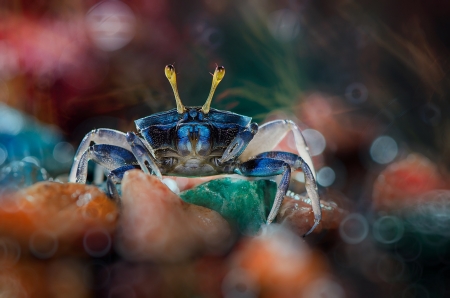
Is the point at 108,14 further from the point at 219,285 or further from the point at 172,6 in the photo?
the point at 219,285

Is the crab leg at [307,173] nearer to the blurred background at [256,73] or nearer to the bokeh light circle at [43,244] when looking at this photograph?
the blurred background at [256,73]

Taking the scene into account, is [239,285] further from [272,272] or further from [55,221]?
[55,221]

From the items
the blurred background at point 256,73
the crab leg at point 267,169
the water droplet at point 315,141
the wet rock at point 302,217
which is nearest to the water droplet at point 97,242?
the wet rock at point 302,217

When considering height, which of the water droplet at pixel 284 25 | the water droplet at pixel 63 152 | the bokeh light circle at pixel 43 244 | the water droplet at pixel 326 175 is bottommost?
the water droplet at pixel 326 175

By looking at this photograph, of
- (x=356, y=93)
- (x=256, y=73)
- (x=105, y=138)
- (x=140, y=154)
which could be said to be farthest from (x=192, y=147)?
(x=356, y=93)

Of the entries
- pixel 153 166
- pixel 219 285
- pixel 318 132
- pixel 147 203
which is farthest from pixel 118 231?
pixel 318 132
